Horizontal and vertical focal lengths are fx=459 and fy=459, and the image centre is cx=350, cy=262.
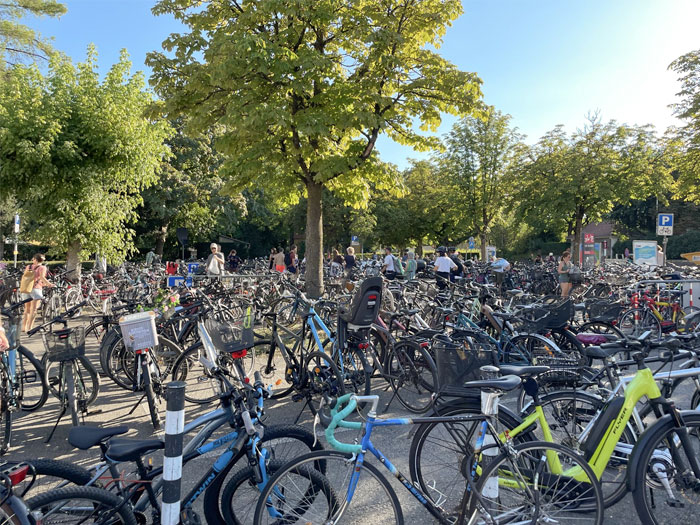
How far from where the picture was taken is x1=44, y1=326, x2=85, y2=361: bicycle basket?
3.99m

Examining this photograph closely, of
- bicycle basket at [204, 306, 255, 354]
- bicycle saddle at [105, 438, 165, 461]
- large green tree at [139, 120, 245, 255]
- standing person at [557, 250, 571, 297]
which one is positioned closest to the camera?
bicycle saddle at [105, 438, 165, 461]

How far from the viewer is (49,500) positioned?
1902mm

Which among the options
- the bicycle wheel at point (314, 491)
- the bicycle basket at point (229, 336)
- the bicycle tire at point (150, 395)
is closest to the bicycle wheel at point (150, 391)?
the bicycle tire at point (150, 395)

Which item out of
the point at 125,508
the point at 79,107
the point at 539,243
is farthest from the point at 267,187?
the point at 539,243

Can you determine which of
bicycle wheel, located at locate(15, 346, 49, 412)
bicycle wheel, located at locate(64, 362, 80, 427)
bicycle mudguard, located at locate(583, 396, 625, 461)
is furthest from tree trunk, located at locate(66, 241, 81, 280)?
bicycle mudguard, located at locate(583, 396, 625, 461)

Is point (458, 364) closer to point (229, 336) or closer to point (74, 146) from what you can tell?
point (229, 336)

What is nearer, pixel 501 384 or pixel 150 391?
pixel 501 384

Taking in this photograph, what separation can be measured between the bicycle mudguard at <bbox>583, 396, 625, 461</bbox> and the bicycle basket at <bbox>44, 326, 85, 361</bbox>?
4.03m

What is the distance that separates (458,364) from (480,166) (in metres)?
22.2

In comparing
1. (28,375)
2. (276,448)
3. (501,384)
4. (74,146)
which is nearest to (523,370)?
(501,384)

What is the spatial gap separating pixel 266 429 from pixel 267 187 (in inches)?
318

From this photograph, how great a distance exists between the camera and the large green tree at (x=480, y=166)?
2324 centimetres

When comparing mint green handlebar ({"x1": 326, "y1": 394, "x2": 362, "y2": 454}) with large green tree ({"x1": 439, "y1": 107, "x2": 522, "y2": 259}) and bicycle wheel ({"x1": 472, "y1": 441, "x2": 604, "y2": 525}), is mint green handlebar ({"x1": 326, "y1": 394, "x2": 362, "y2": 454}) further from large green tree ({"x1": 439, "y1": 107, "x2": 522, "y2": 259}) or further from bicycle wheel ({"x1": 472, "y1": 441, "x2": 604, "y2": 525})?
large green tree ({"x1": 439, "y1": 107, "x2": 522, "y2": 259})

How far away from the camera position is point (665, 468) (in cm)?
247
